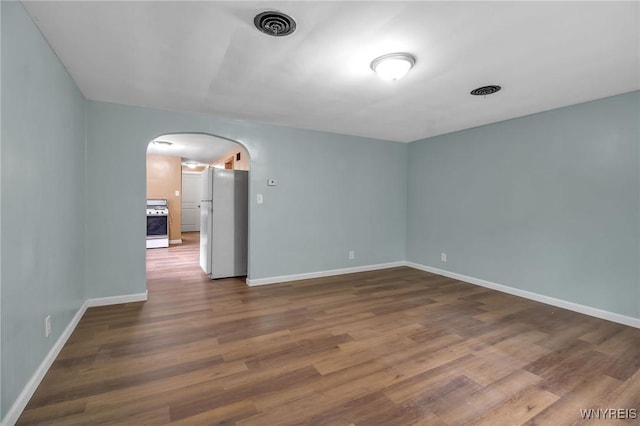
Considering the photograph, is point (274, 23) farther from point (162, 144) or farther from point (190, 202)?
point (190, 202)

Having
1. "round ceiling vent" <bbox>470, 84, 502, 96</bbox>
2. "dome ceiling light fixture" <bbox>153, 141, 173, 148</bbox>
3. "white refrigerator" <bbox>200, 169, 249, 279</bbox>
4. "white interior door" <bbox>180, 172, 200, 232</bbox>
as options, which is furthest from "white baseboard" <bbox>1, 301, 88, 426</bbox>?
"white interior door" <bbox>180, 172, 200, 232</bbox>

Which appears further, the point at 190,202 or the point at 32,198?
the point at 190,202

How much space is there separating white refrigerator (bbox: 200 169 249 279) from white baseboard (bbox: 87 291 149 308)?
1.08 m

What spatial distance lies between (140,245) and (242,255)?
1548 millimetres

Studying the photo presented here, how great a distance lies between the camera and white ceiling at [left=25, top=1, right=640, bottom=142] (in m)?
1.66

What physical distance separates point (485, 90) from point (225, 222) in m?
3.82

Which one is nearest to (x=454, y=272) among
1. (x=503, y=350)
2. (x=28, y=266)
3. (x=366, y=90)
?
(x=503, y=350)

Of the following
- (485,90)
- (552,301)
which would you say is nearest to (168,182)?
(485,90)

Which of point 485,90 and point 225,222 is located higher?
point 485,90

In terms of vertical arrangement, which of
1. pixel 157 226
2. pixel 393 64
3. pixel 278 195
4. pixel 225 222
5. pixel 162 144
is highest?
pixel 162 144

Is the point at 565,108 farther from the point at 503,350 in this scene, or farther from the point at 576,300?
the point at 503,350

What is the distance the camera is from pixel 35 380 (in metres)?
1.78

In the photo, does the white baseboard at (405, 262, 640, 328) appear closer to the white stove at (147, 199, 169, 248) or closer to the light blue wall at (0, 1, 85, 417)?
the light blue wall at (0, 1, 85, 417)

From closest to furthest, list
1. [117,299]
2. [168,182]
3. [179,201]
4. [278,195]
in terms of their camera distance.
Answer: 1. [117,299]
2. [278,195]
3. [168,182]
4. [179,201]
